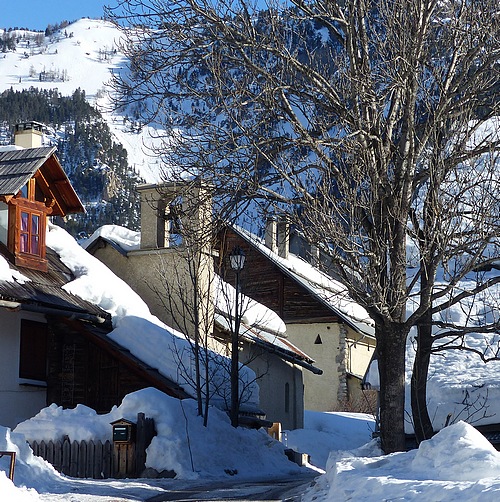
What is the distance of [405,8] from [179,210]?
4296 mm

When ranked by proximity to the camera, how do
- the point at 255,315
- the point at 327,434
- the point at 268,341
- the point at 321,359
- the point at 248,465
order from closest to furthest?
the point at 248,465 → the point at 268,341 → the point at 255,315 → the point at 327,434 → the point at 321,359

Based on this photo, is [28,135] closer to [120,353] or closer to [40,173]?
[40,173]

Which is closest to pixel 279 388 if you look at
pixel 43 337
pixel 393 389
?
pixel 43 337

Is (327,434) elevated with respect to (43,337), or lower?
lower

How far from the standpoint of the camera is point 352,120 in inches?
532

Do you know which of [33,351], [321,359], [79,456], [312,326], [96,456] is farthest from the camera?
[312,326]

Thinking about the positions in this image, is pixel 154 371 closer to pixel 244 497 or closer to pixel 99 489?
pixel 99 489

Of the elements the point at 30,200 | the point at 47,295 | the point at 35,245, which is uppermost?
the point at 30,200

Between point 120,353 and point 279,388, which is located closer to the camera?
point 120,353

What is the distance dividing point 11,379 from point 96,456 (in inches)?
159

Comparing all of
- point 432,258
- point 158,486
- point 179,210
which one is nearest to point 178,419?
point 158,486

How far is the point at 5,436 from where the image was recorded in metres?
13.8

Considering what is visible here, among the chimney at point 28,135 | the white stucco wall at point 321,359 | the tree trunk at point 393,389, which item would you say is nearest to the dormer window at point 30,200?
the chimney at point 28,135

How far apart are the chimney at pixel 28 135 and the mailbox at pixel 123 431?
35.5 ft
